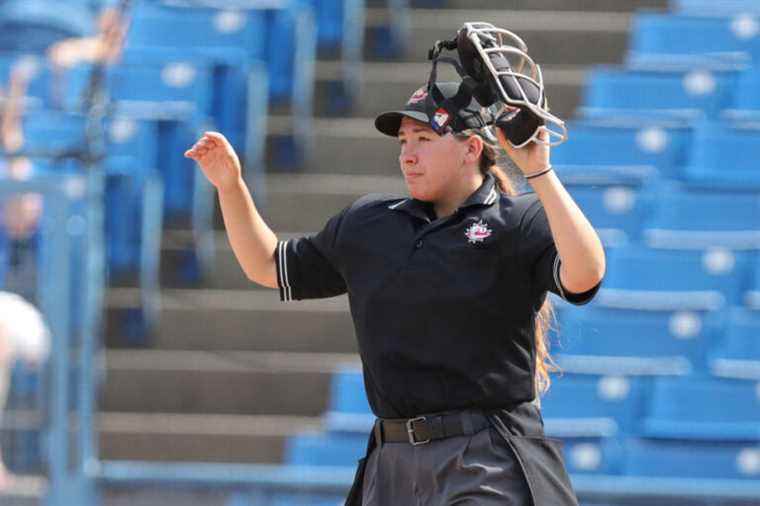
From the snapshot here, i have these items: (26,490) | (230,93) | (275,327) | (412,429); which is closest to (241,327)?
(275,327)

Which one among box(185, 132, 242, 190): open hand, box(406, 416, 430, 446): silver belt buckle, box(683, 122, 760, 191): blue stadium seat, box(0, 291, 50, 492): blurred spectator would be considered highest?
box(185, 132, 242, 190): open hand

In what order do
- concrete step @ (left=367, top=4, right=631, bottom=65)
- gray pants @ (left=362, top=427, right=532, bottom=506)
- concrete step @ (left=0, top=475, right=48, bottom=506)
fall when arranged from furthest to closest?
concrete step @ (left=367, top=4, right=631, bottom=65), concrete step @ (left=0, top=475, right=48, bottom=506), gray pants @ (left=362, top=427, right=532, bottom=506)

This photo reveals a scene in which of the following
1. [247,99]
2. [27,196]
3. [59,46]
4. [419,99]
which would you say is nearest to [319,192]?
[247,99]

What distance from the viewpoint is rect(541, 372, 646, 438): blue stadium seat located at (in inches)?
258

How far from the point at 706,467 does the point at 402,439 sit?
3420 millimetres

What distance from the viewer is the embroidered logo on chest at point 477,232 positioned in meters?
3.31

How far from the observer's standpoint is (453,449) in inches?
129

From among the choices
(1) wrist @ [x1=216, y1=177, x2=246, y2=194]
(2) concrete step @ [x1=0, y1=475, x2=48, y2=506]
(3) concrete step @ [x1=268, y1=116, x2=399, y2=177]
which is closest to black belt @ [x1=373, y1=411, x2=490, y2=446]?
(1) wrist @ [x1=216, y1=177, x2=246, y2=194]

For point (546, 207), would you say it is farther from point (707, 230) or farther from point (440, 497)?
point (707, 230)

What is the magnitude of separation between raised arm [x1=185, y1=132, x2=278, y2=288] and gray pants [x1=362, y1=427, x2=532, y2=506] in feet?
1.89

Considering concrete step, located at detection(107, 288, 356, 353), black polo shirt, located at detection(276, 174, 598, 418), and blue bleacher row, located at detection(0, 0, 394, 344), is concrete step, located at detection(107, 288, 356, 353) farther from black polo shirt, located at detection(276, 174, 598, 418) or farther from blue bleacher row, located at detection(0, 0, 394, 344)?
black polo shirt, located at detection(276, 174, 598, 418)

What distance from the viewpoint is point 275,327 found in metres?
7.73

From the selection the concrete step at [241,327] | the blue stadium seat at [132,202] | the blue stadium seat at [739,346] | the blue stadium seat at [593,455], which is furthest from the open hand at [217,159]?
the concrete step at [241,327]

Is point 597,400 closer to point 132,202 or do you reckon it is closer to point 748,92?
point 748,92
